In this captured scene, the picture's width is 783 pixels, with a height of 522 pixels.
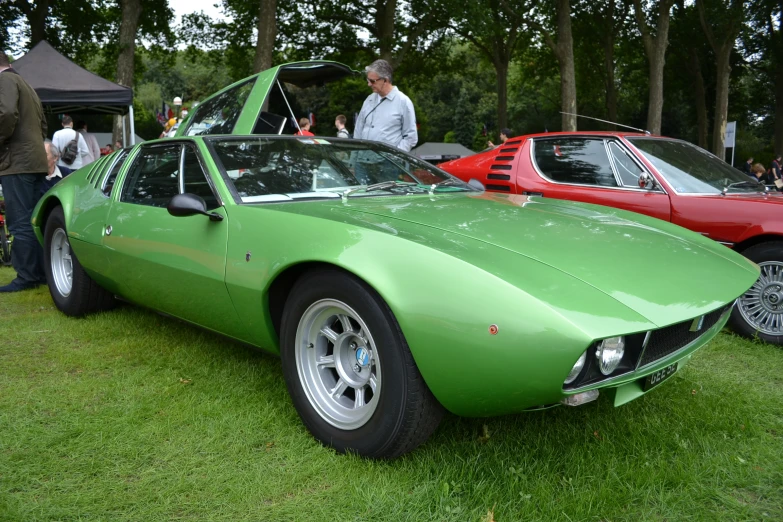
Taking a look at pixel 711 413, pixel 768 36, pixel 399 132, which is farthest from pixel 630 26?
pixel 711 413

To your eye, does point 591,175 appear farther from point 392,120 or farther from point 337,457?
point 337,457

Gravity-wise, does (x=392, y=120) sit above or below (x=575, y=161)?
above

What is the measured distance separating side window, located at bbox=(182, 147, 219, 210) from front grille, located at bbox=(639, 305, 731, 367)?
197 cm

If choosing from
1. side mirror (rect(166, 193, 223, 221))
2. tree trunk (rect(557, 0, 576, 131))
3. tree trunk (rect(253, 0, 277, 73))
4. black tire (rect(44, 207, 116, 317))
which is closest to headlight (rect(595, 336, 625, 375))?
side mirror (rect(166, 193, 223, 221))

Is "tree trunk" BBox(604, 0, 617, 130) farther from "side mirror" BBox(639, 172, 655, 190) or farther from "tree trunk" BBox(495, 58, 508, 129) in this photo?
"side mirror" BBox(639, 172, 655, 190)

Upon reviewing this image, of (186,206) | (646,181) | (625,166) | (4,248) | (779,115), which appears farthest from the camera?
(779,115)

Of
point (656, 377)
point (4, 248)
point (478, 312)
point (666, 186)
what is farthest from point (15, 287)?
point (666, 186)

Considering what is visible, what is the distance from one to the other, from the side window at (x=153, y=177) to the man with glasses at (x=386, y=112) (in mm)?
2027

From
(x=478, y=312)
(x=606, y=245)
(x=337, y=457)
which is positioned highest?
(x=606, y=245)

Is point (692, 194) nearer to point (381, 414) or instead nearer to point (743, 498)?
point (743, 498)

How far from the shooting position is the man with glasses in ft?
17.2

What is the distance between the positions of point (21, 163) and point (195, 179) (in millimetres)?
2788

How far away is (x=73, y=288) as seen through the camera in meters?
4.20

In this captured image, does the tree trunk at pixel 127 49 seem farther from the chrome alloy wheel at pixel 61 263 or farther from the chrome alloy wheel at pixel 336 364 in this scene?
the chrome alloy wheel at pixel 336 364
